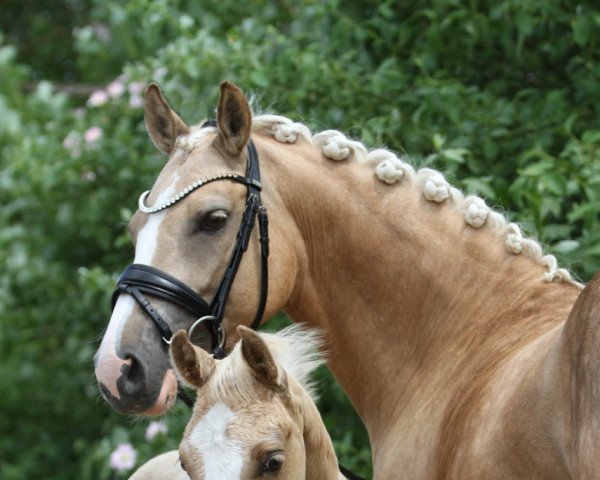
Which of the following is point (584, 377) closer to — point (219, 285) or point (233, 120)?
point (219, 285)

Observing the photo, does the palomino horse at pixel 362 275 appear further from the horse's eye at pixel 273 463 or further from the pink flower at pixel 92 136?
the pink flower at pixel 92 136

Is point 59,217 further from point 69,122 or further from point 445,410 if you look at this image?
point 445,410

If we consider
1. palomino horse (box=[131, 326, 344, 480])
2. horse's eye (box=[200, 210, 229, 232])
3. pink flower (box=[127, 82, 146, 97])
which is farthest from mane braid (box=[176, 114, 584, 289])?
pink flower (box=[127, 82, 146, 97])

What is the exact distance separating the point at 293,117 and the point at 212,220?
1635mm

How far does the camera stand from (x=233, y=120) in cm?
305

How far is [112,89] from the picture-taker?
562 cm

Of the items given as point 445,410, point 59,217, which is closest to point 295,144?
point 445,410

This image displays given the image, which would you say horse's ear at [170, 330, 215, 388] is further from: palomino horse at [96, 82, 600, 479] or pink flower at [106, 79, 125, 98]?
pink flower at [106, 79, 125, 98]

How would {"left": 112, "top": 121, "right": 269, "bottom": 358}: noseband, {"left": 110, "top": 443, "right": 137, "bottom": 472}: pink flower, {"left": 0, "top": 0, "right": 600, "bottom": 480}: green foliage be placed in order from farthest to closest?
{"left": 110, "top": 443, "right": 137, "bottom": 472}: pink flower → {"left": 0, "top": 0, "right": 600, "bottom": 480}: green foliage → {"left": 112, "top": 121, "right": 269, "bottom": 358}: noseband

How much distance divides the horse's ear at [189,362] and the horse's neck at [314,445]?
25cm

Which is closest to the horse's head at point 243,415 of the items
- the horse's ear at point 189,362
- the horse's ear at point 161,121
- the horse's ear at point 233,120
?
the horse's ear at point 189,362

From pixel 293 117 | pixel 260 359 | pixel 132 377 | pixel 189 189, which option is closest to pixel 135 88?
pixel 293 117

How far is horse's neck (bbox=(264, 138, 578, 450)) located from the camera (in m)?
2.95

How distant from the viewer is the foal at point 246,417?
2.42 metres
